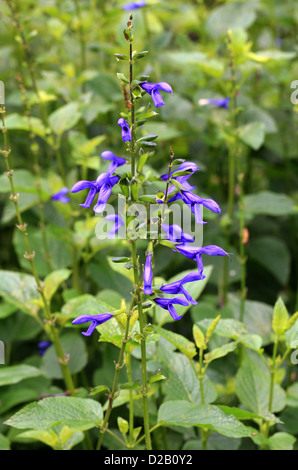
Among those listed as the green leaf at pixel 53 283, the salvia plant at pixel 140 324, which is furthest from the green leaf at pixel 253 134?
the green leaf at pixel 53 283

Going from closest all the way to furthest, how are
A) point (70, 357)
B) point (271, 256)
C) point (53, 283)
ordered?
point (53, 283) → point (70, 357) → point (271, 256)

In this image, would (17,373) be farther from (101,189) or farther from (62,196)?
(101,189)

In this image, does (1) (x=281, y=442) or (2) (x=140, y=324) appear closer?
(2) (x=140, y=324)

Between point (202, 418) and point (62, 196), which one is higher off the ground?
point (62, 196)

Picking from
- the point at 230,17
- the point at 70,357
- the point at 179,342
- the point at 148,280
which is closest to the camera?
the point at 148,280

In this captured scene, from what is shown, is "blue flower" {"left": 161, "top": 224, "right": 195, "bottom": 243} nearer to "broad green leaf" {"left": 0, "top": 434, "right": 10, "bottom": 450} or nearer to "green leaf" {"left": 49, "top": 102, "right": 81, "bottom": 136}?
"broad green leaf" {"left": 0, "top": 434, "right": 10, "bottom": 450}

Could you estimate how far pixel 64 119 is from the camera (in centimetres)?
145

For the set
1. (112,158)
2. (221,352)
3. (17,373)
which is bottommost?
(17,373)

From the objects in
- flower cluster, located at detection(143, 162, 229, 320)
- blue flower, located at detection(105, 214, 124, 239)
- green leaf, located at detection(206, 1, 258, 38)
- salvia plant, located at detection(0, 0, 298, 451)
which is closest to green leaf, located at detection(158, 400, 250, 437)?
salvia plant, located at detection(0, 0, 298, 451)

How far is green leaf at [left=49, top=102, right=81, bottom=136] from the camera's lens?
4.70 ft

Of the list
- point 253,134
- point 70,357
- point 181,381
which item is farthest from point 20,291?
point 253,134

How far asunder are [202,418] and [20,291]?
0.55 m

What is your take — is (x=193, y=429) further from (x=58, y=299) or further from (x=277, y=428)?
(x=58, y=299)
